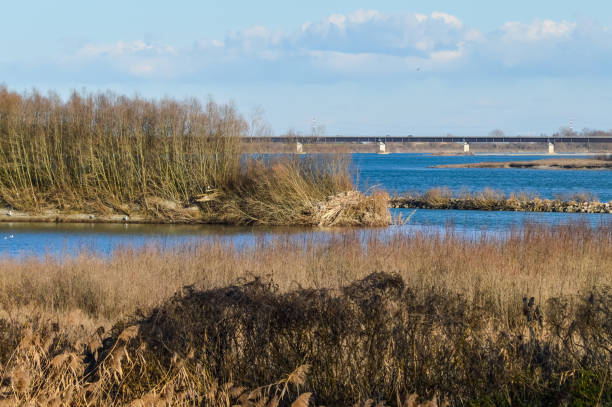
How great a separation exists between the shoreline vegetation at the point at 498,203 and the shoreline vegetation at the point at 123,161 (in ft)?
34.3

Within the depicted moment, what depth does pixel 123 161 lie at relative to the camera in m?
29.0

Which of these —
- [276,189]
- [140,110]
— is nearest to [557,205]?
[276,189]

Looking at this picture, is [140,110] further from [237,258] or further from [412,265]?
[412,265]

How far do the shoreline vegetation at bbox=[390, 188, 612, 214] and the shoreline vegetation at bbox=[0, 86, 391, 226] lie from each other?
34.3 feet

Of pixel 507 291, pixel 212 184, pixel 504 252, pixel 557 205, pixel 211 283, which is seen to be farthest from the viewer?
pixel 557 205

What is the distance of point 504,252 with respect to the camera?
43.6 ft

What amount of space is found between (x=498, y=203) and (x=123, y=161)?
18.1m

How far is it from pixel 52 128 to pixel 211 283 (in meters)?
21.0

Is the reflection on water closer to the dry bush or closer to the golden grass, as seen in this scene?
the golden grass

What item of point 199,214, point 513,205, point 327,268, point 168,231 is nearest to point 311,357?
point 327,268

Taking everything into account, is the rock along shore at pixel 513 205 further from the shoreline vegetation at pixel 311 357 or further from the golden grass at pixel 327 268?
the shoreline vegetation at pixel 311 357

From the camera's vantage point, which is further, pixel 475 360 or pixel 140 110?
pixel 140 110

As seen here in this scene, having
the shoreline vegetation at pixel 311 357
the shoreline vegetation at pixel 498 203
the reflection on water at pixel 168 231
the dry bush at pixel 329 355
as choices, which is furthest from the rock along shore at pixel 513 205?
the dry bush at pixel 329 355

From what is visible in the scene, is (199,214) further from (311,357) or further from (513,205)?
(311,357)
